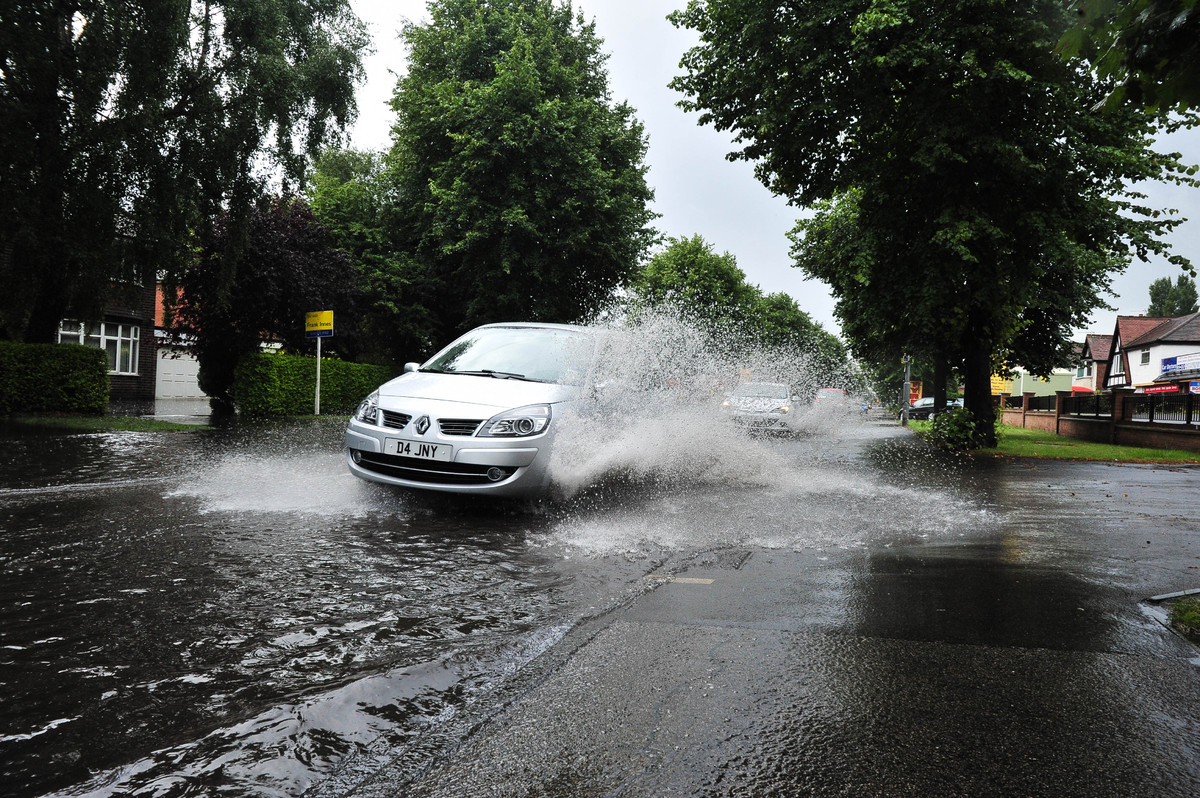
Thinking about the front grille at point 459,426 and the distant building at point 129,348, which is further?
the distant building at point 129,348

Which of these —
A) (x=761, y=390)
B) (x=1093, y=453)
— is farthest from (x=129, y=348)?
(x=1093, y=453)

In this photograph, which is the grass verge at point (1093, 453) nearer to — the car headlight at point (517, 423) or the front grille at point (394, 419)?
the car headlight at point (517, 423)

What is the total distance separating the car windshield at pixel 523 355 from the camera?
26.1 feet

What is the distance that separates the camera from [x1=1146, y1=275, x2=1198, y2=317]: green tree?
106062 mm

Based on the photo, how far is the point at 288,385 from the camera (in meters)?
22.7

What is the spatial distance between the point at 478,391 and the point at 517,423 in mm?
642

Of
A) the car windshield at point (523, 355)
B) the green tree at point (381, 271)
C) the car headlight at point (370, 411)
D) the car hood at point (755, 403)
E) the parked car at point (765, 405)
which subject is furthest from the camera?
the green tree at point (381, 271)

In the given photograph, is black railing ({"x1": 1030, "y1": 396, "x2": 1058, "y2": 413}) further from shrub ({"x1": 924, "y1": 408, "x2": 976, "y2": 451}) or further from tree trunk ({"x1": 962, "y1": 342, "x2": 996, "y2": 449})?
shrub ({"x1": 924, "y1": 408, "x2": 976, "y2": 451})

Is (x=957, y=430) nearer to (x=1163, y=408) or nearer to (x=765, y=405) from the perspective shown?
(x=765, y=405)

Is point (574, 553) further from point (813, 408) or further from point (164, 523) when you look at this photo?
point (813, 408)

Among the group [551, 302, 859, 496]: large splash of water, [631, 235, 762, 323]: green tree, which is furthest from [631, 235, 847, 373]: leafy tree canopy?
[551, 302, 859, 496]: large splash of water

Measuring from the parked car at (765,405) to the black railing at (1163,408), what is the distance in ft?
29.7

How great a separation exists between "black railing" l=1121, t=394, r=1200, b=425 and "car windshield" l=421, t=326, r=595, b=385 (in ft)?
56.0

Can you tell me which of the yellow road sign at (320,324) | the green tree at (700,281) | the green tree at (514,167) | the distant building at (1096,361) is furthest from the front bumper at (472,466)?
the distant building at (1096,361)
